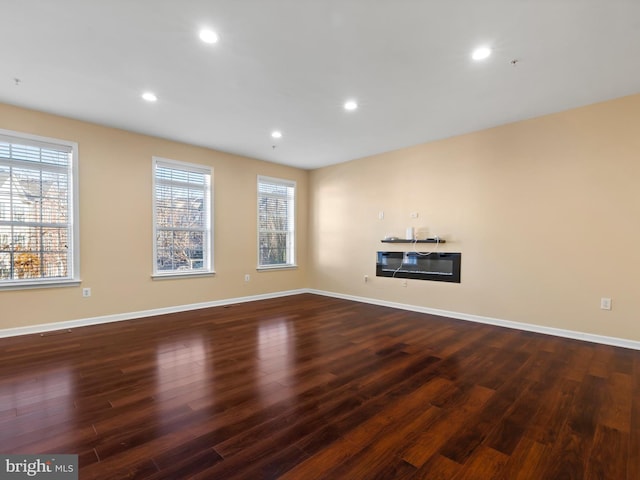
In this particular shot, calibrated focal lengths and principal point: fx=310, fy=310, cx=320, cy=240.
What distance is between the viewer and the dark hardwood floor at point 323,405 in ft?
5.23

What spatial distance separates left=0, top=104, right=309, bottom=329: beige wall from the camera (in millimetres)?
3791

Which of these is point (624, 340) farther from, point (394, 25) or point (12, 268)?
point (12, 268)

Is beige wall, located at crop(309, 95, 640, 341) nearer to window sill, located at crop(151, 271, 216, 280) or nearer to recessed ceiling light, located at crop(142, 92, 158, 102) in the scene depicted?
window sill, located at crop(151, 271, 216, 280)

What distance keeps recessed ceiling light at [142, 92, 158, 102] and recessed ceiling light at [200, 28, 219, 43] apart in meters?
1.27

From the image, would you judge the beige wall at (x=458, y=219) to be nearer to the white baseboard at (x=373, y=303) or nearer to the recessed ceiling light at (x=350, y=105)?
the white baseboard at (x=373, y=303)

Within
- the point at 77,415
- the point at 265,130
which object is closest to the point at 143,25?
Answer: the point at 265,130

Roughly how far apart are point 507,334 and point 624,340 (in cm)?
110

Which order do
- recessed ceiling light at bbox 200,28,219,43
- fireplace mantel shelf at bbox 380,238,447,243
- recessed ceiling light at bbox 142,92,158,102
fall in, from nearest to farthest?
recessed ceiling light at bbox 200,28,219,43 → recessed ceiling light at bbox 142,92,158,102 → fireplace mantel shelf at bbox 380,238,447,243

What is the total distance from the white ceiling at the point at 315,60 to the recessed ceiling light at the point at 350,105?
12 cm

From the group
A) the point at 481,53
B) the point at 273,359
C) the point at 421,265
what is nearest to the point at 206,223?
the point at 273,359

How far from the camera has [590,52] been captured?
2.53 m

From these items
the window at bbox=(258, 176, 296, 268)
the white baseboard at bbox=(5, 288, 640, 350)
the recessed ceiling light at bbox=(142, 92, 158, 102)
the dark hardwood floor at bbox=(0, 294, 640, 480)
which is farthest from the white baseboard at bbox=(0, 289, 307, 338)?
the recessed ceiling light at bbox=(142, 92, 158, 102)

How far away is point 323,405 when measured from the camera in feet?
7.04

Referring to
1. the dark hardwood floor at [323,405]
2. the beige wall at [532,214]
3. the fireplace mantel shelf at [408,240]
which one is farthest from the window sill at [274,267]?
the dark hardwood floor at [323,405]
